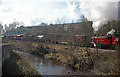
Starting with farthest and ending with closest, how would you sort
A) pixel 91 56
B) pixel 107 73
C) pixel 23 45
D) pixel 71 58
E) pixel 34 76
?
1. pixel 23 45
2. pixel 71 58
3. pixel 91 56
4. pixel 34 76
5. pixel 107 73

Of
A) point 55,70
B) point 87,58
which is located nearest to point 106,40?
point 87,58

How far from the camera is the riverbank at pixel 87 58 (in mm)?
6523

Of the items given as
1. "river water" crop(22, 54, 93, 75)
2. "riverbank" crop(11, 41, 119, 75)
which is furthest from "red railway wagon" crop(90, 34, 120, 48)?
"river water" crop(22, 54, 93, 75)

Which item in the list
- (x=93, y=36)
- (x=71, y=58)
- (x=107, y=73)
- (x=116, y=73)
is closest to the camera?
(x=116, y=73)

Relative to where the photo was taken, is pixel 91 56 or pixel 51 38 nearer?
pixel 91 56

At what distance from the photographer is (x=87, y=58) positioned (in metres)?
11.1

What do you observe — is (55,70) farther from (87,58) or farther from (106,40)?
(106,40)

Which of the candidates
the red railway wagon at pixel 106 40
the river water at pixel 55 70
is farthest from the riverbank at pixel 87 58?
the red railway wagon at pixel 106 40

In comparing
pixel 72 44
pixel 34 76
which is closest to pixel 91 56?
pixel 72 44

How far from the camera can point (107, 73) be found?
6.57 m

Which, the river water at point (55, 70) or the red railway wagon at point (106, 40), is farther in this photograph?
the red railway wagon at point (106, 40)

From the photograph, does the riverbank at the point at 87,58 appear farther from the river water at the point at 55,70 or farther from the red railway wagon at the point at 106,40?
the red railway wagon at the point at 106,40

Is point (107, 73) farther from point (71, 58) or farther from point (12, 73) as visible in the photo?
point (12, 73)

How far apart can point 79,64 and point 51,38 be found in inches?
524
